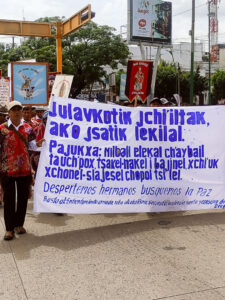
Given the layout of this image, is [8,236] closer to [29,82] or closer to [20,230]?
[20,230]

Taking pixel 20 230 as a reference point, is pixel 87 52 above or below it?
above

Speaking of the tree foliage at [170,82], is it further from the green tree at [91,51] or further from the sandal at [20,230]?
the sandal at [20,230]

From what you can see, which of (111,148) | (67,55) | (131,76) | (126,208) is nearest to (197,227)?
(126,208)

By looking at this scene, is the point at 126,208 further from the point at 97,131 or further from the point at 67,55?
the point at 67,55

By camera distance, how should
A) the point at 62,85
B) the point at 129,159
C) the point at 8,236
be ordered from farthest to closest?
1. the point at 62,85
2. the point at 129,159
3. the point at 8,236

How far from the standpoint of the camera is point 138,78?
784cm

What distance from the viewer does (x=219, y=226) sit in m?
5.07

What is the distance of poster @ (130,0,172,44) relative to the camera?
2767cm

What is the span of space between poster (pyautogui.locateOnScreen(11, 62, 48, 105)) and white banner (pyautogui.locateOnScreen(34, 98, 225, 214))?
5575 mm

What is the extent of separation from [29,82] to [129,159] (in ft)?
19.6

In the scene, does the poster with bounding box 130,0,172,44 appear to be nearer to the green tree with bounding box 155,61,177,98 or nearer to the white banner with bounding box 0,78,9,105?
the green tree with bounding box 155,61,177,98

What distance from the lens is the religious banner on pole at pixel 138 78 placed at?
7.66m

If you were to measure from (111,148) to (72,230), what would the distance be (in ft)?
3.70

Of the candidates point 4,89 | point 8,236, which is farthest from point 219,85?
point 8,236
